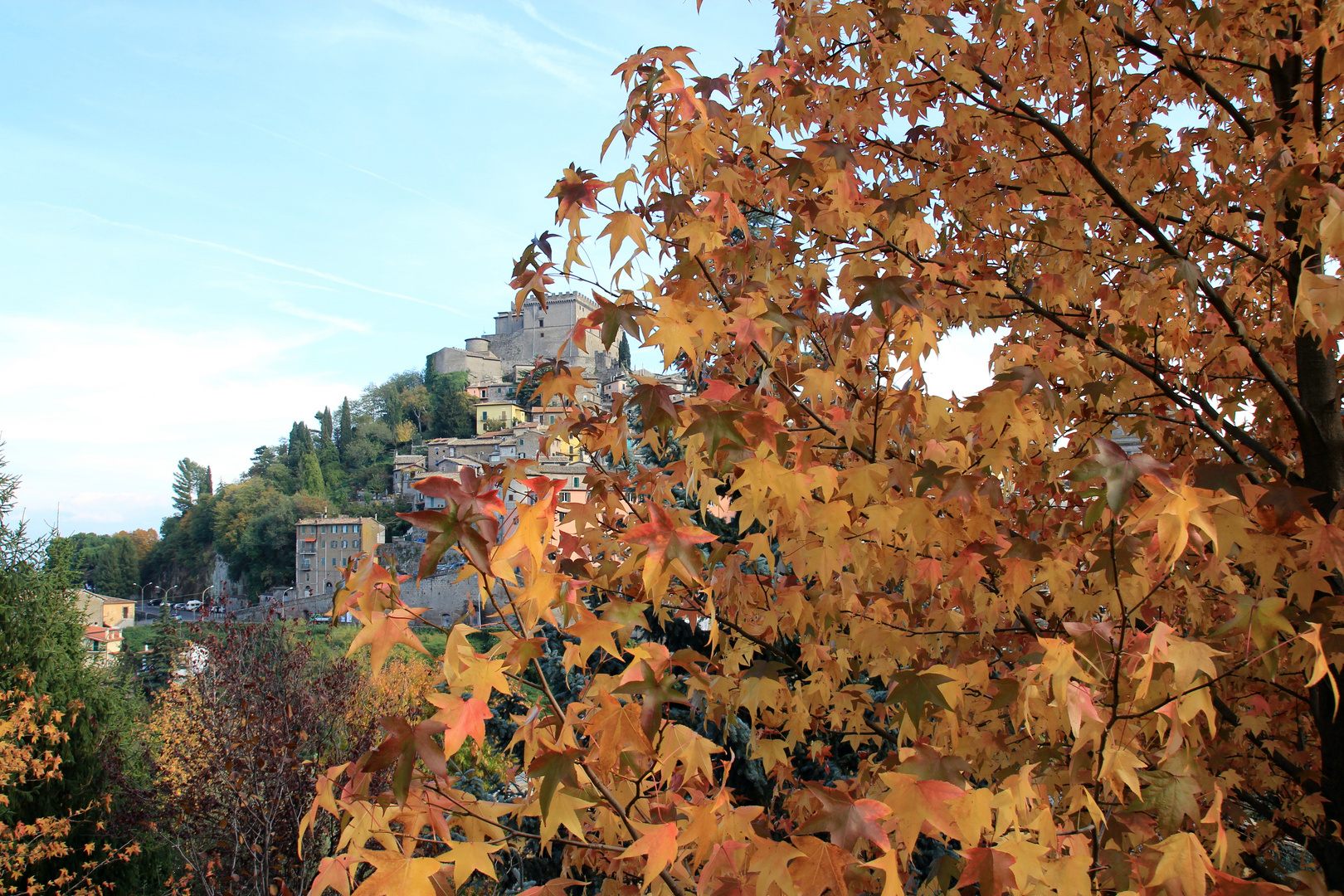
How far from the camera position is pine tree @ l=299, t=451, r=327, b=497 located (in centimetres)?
6766

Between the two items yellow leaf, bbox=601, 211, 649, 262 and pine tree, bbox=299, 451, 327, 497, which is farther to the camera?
pine tree, bbox=299, 451, 327, 497

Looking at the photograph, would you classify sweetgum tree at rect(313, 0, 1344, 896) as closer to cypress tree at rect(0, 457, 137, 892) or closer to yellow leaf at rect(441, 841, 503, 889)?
yellow leaf at rect(441, 841, 503, 889)

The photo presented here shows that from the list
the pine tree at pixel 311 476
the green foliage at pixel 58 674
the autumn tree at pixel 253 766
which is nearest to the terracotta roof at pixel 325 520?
the pine tree at pixel 311 476

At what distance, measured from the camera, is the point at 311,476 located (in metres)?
69.0

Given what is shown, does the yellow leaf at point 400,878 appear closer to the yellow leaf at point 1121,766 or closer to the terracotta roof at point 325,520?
the yellow leaf at point 1121,766

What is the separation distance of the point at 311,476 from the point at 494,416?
17099 millimetres

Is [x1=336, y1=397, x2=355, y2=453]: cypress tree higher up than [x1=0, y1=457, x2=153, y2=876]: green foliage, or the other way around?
[x1=336, y1=397, x2=355, y2=453]: cypress tree

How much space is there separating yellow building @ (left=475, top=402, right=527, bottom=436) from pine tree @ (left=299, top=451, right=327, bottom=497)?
14.5 m

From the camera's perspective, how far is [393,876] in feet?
4.96

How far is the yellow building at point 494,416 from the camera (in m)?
73.5

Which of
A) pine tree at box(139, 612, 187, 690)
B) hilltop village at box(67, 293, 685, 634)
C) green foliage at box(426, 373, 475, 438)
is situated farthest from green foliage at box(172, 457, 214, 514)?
pine tree at box(139, 612, 187, 690)

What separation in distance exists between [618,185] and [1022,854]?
2.05 metres

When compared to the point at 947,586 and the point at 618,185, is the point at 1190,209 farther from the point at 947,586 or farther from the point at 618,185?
the point at 618,185

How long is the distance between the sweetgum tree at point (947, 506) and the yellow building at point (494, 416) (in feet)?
232
